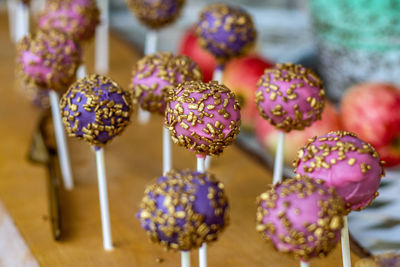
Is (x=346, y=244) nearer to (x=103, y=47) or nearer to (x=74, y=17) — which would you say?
(x=74, y=17)

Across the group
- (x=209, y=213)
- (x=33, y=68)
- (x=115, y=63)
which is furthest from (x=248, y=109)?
(x=209, y=213)

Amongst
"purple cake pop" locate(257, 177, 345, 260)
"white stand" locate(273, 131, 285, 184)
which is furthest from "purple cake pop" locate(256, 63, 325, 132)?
"purple cake pop" locate(257, 177, 345, 260)

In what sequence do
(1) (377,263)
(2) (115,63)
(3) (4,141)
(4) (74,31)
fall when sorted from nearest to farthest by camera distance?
1. (1) (377,263)
2. (4) (74,31)
3. (3) (4,141)
4. (2) (115,63)

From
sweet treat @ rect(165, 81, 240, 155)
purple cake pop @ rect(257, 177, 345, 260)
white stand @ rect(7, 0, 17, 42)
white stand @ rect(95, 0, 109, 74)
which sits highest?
white stand @ rect(7, 0, 17, 42)

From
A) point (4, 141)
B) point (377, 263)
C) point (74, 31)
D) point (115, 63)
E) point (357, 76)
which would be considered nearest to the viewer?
point (377, 263)

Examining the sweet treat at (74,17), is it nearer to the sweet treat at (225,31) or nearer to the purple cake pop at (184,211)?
the sweet treat at (225,31)

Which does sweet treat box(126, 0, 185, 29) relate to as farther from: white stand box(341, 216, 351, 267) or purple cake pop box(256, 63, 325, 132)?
white stand box(341, 216, 351, 267)

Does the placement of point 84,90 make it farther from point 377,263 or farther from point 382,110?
point 382,110

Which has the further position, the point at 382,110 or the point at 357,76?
the point at 357,76
